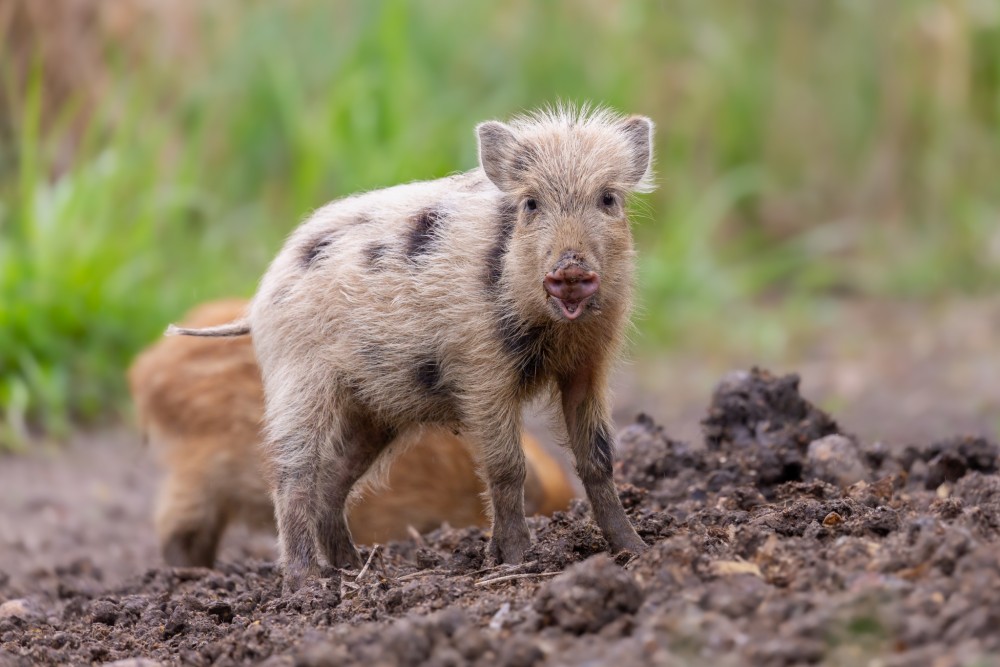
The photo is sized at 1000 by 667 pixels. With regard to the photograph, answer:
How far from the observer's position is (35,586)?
18.4 ft

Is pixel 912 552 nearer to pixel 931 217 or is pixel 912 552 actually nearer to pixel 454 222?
pixel 454 222

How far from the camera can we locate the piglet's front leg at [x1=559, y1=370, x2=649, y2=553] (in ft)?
13.1

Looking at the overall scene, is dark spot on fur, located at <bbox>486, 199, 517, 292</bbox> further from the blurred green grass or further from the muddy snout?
the blurred green grass

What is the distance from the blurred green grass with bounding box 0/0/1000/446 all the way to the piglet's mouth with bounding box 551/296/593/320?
509 centimetres

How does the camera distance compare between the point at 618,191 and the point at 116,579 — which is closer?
the point at 618,191

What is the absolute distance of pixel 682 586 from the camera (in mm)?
3039

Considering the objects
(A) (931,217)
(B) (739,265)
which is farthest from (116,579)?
(A) (931,217)

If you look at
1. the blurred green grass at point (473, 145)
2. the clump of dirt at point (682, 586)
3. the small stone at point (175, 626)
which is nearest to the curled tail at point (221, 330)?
the clump of dirt at point (682, 586)

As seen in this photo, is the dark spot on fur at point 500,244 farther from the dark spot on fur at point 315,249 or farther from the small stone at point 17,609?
the small stone at point 17,609

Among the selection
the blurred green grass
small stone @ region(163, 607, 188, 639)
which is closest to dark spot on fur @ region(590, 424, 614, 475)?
small stone @ region(163, 607, 188, 639)

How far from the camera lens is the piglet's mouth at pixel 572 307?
3.76 meters

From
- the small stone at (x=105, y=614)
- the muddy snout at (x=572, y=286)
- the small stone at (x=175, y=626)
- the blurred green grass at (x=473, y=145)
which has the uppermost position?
the blurred green grass at (x=473, y=145)

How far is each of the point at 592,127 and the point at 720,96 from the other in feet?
26.6

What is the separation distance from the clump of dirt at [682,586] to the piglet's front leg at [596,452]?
78 mm
